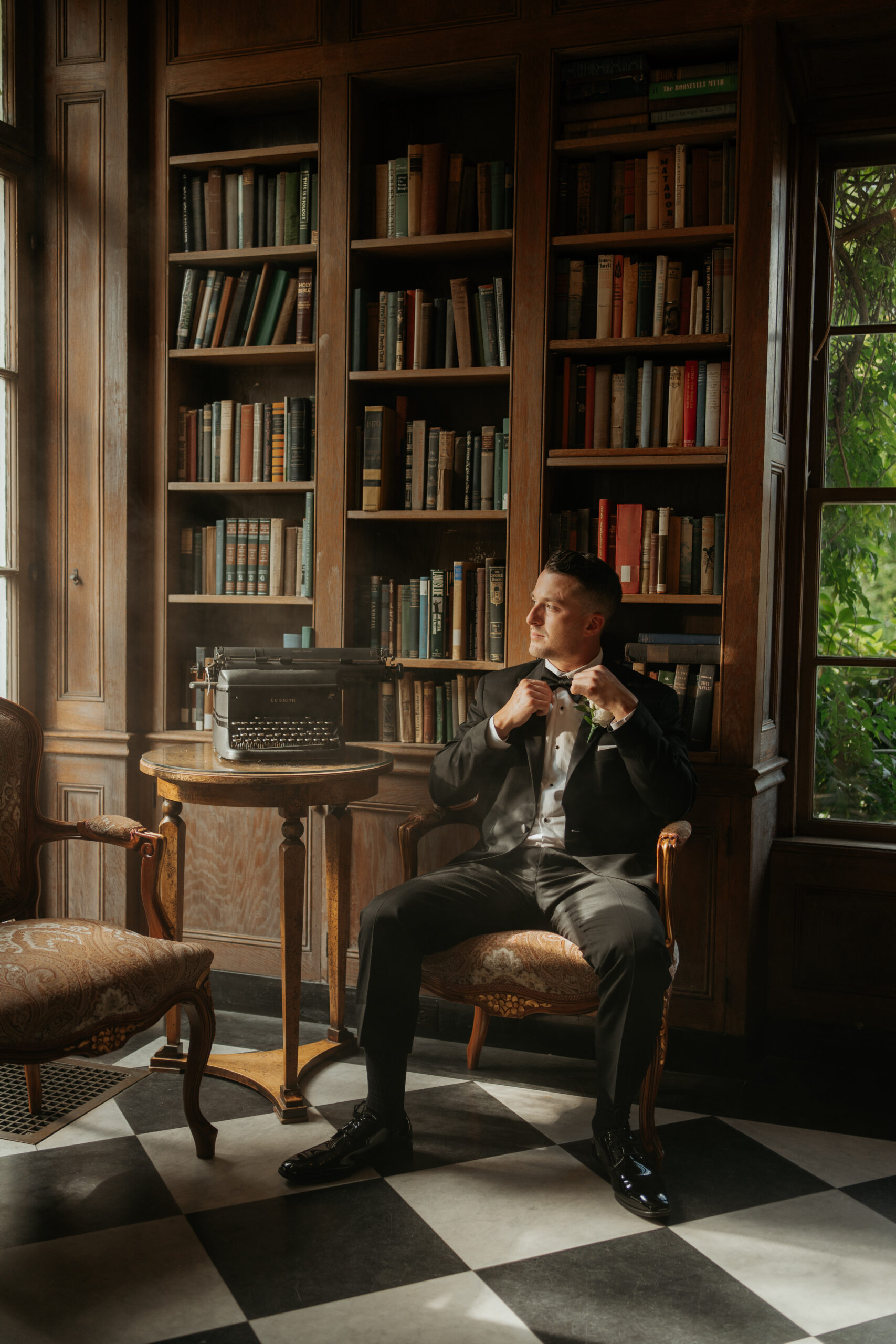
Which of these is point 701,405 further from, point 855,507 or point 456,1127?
point 456,1127

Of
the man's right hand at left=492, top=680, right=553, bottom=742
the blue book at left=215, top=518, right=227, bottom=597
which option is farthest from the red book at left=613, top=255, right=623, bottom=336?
the blue book at left=215, top=518, right=227, bottom=597

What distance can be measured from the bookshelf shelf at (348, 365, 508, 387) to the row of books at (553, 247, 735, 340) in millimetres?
218

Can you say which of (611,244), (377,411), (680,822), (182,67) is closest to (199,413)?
(377,411)

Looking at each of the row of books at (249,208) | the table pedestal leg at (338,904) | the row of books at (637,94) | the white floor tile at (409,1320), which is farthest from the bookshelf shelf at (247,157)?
the white floor tile at (409,1320)

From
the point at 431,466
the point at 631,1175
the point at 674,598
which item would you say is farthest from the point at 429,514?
the point at 631,1175

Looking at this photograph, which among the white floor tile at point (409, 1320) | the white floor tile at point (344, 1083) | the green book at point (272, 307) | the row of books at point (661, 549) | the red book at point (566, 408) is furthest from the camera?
the green book at point (272, 307)

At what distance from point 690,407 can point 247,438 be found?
134 cm

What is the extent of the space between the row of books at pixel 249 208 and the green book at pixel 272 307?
10 centimetres

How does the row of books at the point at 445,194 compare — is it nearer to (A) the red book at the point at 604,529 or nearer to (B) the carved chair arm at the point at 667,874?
(A) the red book at the point at 604,529

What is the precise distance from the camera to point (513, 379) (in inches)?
120

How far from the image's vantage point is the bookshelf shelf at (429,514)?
3100 millimetres

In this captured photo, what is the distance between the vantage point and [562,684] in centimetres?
265

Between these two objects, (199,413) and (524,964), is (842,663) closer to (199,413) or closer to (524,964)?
(524,964)

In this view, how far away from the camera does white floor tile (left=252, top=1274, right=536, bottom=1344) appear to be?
178 cm
